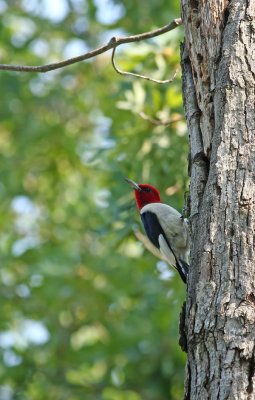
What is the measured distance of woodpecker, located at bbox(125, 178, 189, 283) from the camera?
6242 mm

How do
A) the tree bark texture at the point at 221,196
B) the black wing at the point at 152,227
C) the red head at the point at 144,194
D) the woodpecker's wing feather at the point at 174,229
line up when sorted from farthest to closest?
the red head at the point at 144,194, the black wing at the point at 152,227, the woodpecker's wing feather at the point at 174,229, the tree bark texture at the point at 221,196

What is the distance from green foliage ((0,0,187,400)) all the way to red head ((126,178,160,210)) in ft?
0.69

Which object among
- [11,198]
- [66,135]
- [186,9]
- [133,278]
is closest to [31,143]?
[66,135]

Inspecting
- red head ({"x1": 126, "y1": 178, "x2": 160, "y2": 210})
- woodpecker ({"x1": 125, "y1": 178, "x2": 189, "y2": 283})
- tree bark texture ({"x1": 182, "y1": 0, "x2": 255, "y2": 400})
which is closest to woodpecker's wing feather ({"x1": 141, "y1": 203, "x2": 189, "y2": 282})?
woodpecker ({"x1": 125, "y1": 178, "x2": 189, "y2": 283})

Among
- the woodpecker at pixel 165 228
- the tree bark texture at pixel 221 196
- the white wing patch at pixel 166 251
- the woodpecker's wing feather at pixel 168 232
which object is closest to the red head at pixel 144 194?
the woodpecker at pixel 165 228

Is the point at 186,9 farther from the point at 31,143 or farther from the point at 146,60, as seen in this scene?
the point at 31,143

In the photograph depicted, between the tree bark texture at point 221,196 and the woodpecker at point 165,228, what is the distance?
7.55ft

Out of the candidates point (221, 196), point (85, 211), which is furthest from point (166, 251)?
point (85, 211)

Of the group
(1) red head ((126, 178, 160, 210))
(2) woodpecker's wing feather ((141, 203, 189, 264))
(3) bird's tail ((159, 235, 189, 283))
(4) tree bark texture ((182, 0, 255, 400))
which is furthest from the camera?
(1) red head ((126, 178, 160, 210))

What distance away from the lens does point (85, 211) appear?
35.7ft

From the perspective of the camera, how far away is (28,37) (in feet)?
37.9

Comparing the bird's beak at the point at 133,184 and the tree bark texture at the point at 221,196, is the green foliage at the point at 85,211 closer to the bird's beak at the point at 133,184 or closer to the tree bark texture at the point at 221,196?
the bird's beak at the point at 133,184

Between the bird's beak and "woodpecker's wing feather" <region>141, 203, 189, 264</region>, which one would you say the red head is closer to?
the bird's beak

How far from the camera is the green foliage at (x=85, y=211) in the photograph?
23.3 ft
